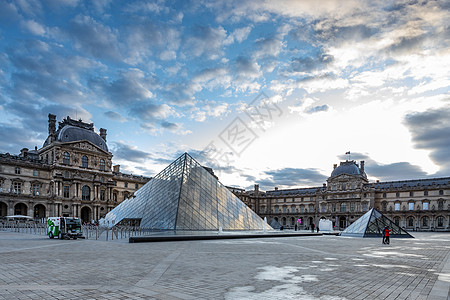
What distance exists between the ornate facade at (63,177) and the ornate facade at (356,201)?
42.8 m

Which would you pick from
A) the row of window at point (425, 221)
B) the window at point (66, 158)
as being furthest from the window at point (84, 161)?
the row of window at point (425, 221)

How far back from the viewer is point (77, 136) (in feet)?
193

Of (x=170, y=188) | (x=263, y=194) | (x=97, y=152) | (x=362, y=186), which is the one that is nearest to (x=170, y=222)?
(x=170, y=188)

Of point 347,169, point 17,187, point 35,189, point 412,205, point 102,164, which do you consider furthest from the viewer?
point 347,169

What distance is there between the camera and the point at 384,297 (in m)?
6.09

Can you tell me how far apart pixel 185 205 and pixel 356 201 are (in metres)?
61.9

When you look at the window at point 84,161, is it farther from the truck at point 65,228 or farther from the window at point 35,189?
the truck at point 65,228

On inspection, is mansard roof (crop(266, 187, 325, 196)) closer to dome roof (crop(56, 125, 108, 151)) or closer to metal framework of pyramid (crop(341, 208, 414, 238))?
dome roof (crop(56, 125, 108, 151))

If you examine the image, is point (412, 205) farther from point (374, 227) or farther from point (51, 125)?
point (51, 125)

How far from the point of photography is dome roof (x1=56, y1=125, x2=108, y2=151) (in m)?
57.2

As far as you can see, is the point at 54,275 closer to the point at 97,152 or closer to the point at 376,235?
the point at 376,235

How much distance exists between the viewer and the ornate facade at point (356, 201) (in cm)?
6862

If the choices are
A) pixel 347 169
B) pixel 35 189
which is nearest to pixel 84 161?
pixel 35 189

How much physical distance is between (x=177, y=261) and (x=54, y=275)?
3696 mm
